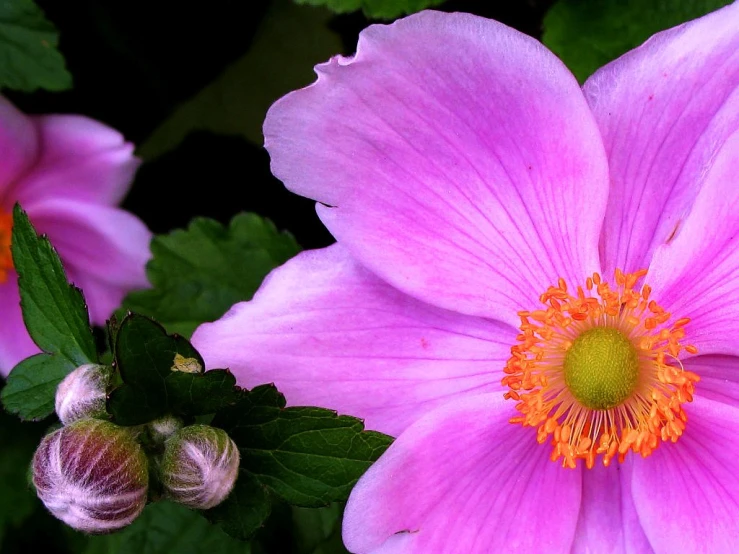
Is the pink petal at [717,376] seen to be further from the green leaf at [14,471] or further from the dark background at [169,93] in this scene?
the green leaf at [14,471]

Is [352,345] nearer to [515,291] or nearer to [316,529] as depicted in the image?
[515,291]

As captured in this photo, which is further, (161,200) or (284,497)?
(161,200)

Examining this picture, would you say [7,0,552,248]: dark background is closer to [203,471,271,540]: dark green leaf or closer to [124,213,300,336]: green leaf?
[124,213,300,336]: green leaf

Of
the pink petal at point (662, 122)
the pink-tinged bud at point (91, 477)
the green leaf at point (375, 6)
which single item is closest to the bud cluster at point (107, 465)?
the pink-tinged bud at point (91, 477)

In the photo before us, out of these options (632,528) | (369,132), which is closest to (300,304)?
(369,132)

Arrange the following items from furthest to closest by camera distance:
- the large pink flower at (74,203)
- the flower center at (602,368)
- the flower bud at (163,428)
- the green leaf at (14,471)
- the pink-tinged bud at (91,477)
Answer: the green leaf at (14,471) < the large pink flower at (74,203) < the flower center at (602,368) < the flower bud at (163,428) < the pink-tinged bud at (91,477)

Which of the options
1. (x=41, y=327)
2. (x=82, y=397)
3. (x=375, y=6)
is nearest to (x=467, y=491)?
(x=82, y=397)

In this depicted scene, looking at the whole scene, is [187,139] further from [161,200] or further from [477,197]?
[477,197]
